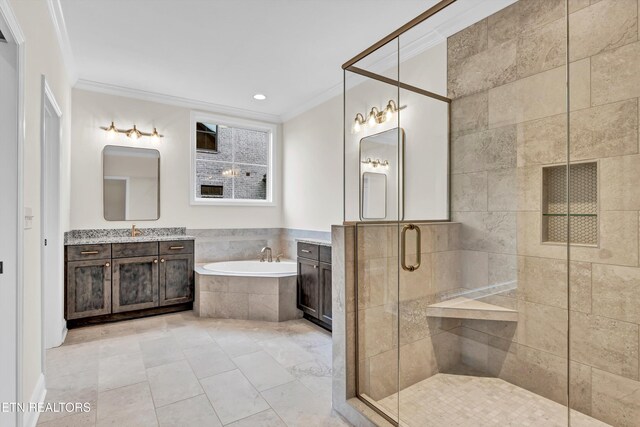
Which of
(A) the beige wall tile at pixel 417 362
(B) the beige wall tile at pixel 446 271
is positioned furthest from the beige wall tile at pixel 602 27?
(A) the beige wall tile at pixel 417 362

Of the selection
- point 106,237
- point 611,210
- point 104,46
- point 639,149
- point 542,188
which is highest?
point 104,46

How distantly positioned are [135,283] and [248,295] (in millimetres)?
1245

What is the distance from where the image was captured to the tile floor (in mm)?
1972

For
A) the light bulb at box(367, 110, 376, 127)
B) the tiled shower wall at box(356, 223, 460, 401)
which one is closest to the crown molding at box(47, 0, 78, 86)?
the light bulb at box(367, 110, 376, 127)

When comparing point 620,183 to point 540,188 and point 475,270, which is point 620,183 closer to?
point 540,188

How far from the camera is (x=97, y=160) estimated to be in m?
3.96

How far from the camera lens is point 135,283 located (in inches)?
147

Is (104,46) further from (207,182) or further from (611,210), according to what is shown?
(611,210)

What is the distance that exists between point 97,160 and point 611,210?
15.4 feet

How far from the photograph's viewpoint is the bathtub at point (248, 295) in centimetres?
370

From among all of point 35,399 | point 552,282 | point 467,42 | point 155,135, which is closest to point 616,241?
point 552,282

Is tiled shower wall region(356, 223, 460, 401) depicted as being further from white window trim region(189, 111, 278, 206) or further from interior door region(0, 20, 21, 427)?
white window trim region(189, 111, 278, 206)

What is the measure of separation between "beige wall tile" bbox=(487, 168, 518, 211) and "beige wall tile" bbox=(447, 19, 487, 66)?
902 millimetres

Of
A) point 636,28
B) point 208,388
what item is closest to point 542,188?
point 636,28
